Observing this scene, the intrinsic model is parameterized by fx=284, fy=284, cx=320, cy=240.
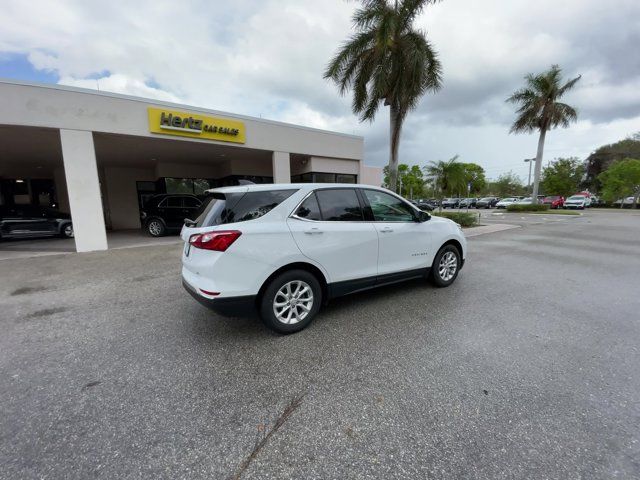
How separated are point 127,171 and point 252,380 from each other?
17152 millimetres

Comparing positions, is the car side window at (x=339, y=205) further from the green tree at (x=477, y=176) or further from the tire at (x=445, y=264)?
the green tree at (x=477, y=176)

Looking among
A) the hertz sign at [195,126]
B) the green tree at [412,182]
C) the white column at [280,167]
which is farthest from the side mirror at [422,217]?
the green tree at [412,182]

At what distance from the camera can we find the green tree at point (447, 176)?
2655 centimetres

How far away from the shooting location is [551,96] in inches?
920

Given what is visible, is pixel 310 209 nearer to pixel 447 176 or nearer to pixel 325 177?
pixel 325 177

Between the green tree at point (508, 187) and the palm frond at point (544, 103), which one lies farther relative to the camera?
the green tree at point (508, 187)

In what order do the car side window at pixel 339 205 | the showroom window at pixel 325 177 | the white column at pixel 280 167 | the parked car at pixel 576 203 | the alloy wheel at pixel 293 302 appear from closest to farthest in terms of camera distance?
the alloy wheel at pixel 293 302, the car side window at pixel 339 205, the white column at pixel 280 167, the showroom window at pixel 325 177, the parked car at pixel 576 203

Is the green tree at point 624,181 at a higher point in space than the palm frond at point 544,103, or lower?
lower

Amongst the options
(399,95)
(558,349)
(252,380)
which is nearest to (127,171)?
(399,95)

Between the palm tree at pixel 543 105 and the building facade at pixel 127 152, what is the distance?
17.7 m

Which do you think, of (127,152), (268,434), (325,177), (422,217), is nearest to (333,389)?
(268,434)

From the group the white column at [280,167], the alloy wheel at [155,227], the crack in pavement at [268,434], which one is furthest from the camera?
the white column at [280,167]

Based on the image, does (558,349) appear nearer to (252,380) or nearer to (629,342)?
(629,342)

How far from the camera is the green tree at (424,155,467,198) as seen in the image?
2655cm
